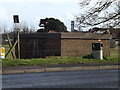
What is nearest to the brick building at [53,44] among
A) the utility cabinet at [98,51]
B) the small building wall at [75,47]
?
the small building wall at [75,47]

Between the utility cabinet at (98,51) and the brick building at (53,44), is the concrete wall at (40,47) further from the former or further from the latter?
the utility cabinet at (98,51)

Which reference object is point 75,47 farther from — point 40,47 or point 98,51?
point 98,51

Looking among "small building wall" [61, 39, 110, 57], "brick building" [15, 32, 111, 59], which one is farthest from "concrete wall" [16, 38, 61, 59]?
"small building wall" [61, 39, 110, 57]

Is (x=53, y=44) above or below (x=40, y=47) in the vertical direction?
above

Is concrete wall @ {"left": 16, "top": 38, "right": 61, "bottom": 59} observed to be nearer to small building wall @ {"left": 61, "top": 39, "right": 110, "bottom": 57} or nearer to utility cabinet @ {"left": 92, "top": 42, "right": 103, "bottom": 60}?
small building wall @ {"left": 61, "top": 39, "right": 110, "bottom": 57}

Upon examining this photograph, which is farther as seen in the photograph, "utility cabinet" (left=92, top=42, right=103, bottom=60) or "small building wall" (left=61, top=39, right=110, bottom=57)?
"small building wall" (left=61, top=39, right=110, bottom=57)

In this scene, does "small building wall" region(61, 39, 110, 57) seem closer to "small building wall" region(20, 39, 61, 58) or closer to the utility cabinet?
"small building wall" region(20, 39, 61, 58)

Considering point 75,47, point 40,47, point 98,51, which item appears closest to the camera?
point 98,51

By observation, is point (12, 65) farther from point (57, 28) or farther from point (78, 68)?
point (57, 28)

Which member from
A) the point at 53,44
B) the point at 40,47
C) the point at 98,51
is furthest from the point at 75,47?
the point at 98,51

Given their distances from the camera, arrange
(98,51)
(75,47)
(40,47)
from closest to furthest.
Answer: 1. (98,51)
2. (40,47)
3. (75,47)

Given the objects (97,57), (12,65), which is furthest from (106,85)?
(97,57)

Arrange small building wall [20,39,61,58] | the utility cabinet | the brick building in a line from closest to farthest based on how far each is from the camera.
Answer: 1. the utility cabinet
2. small building wall [20,39,61,58]
3. the brick building

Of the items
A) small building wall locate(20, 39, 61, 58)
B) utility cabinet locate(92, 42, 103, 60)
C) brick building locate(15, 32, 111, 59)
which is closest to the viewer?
utility cabinet locate(92, 42, 103, 60)
